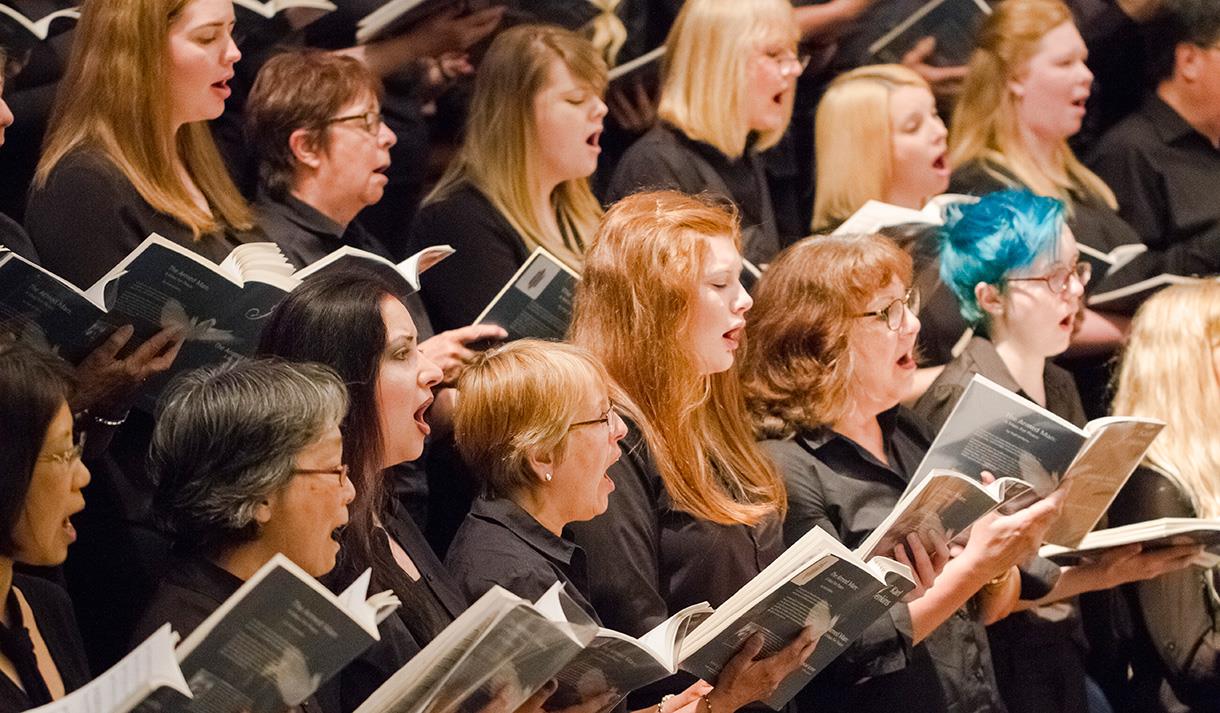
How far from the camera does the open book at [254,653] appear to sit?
212 centimetres

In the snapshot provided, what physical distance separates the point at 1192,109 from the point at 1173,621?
6.19ft

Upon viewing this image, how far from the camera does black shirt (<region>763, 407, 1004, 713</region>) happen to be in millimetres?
3408

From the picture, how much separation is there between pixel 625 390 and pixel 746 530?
32 centimetres

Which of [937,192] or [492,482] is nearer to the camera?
[492,482]

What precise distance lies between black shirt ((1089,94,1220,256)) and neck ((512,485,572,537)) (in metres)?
2.83

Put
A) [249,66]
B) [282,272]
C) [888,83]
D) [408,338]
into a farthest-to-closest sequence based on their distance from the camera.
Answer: [888,83] < [249,66] < [282,272] < [408,338]

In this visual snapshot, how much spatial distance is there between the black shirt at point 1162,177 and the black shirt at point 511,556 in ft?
9.44

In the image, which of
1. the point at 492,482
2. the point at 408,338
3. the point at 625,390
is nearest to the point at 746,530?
the point at 625,390

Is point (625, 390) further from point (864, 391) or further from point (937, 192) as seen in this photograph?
point (937, 192)

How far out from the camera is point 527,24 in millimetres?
4402

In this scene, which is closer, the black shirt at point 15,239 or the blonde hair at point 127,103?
the black shirt at point 15,239

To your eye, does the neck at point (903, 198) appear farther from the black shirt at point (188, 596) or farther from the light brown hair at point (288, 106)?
the black shirt at point (188, 596)

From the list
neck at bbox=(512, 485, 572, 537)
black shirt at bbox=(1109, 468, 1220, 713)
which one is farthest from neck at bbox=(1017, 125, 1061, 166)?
neck at bbox=(512, 485, 572, 537)

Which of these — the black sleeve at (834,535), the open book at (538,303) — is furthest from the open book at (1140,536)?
the open book at (538,303)
